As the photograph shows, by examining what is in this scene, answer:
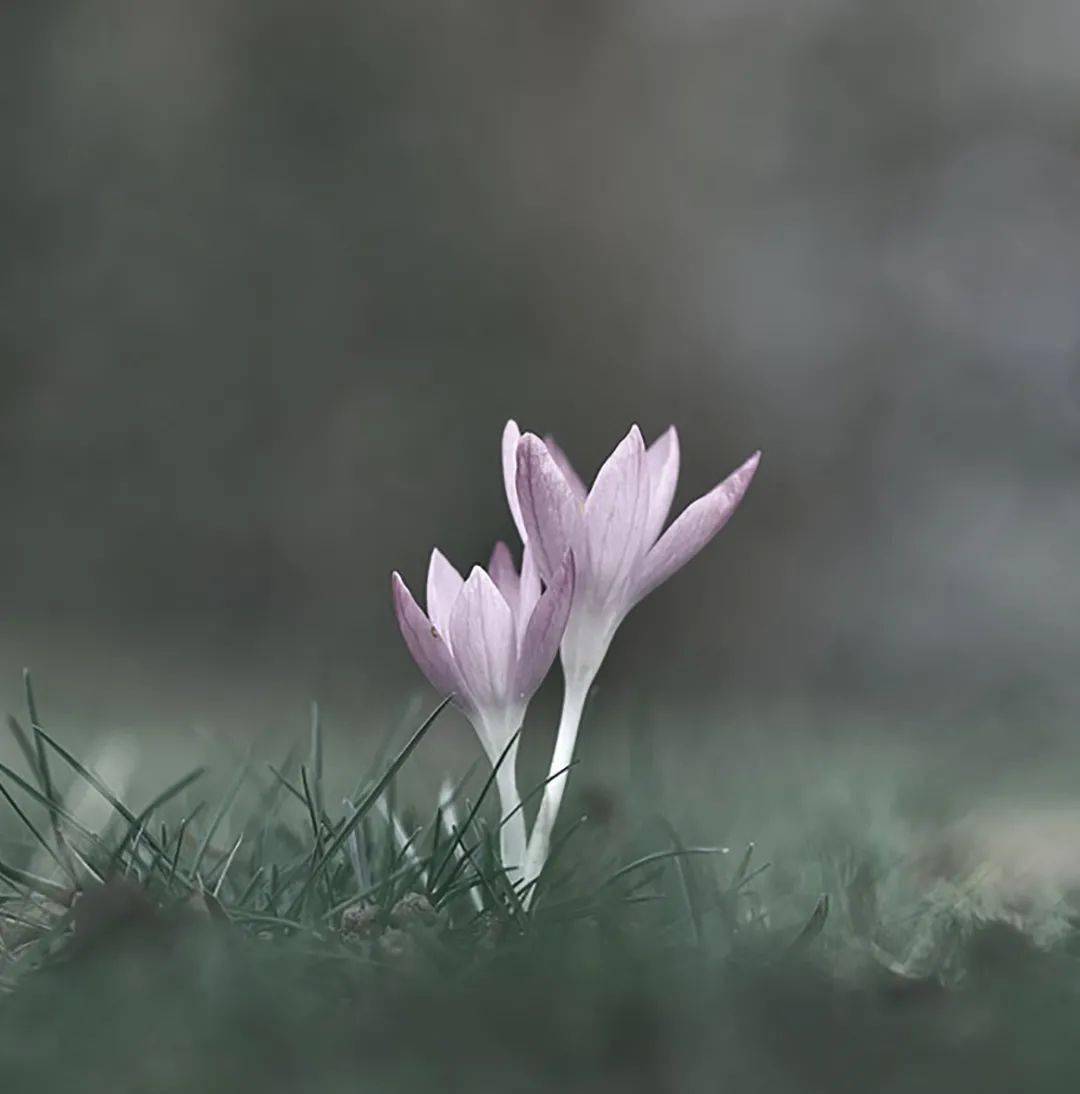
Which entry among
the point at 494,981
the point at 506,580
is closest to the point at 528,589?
the point at 506,580

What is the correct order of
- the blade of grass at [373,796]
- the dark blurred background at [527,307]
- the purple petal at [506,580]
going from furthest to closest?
the dark blurred background at [527,307] < the purple petal at [506,580] < the blade of grass at [373,796]

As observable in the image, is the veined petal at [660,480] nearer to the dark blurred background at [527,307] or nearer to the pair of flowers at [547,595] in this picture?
the pair of flowers at [547,595]

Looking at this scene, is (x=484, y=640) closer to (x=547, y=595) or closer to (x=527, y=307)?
(x=547, y=595)

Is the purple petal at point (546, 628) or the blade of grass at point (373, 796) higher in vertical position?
the purple petal at point (546, 628)

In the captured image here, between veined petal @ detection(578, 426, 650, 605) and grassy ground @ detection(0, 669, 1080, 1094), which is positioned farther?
veined petal @ detection(578, 426, 650, 605)

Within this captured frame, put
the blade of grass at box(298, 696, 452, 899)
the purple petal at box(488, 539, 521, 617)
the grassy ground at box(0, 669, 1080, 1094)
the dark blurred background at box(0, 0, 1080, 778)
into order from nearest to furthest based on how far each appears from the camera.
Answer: the grassy ground at box(0, 669, 1080, 1094), the blade of grass at box(298, 696, 452, 899), the purple petal at box(488, 539, 521, 617), the dark blurred background at box(0, 0, 1080, 778)

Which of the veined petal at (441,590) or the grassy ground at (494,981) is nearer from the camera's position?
the grassy ground at (494,981)

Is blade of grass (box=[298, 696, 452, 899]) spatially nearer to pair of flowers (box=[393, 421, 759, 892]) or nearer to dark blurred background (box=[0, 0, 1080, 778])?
pair of flowers (box=[393, 421, 759, 892])

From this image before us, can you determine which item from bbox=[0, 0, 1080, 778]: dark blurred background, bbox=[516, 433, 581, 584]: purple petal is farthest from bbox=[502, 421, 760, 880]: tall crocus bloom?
bbox=[0, 0, 1080, 778]: dark blurred background

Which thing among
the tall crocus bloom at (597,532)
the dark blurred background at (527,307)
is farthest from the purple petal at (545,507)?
the dark blurred background at (527,307)
